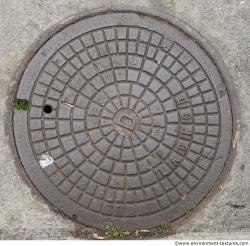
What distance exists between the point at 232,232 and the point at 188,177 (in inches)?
17.9

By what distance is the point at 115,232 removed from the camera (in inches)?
114

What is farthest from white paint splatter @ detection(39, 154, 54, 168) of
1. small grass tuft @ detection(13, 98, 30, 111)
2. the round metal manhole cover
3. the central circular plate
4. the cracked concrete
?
the central circular plate

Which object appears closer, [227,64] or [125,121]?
[125,121]

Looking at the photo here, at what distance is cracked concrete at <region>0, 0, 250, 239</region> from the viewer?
9.73 feet

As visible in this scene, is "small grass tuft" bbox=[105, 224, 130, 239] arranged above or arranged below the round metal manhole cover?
below

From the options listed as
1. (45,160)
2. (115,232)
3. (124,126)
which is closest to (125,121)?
(124,126)

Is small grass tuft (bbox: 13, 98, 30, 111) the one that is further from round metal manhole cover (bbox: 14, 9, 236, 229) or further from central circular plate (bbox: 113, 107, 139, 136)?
central circular plate (bbox: 113, 107, 139, 136)

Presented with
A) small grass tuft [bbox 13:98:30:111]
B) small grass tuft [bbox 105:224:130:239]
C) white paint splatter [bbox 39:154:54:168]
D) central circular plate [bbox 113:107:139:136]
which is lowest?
small grass tuft [bbox 105:224:130:239]

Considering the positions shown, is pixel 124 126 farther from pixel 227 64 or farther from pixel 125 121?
pixel 227 64

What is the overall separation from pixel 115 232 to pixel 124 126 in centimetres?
66

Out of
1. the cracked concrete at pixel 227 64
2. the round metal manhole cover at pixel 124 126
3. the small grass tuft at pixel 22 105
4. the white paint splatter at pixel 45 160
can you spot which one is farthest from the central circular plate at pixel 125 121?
the cracked concrete at pixel 227 64

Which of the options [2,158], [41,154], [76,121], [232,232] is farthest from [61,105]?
[232,232]

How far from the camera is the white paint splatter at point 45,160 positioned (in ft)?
9.61

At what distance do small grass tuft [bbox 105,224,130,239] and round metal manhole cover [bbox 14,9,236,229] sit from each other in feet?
0.13
